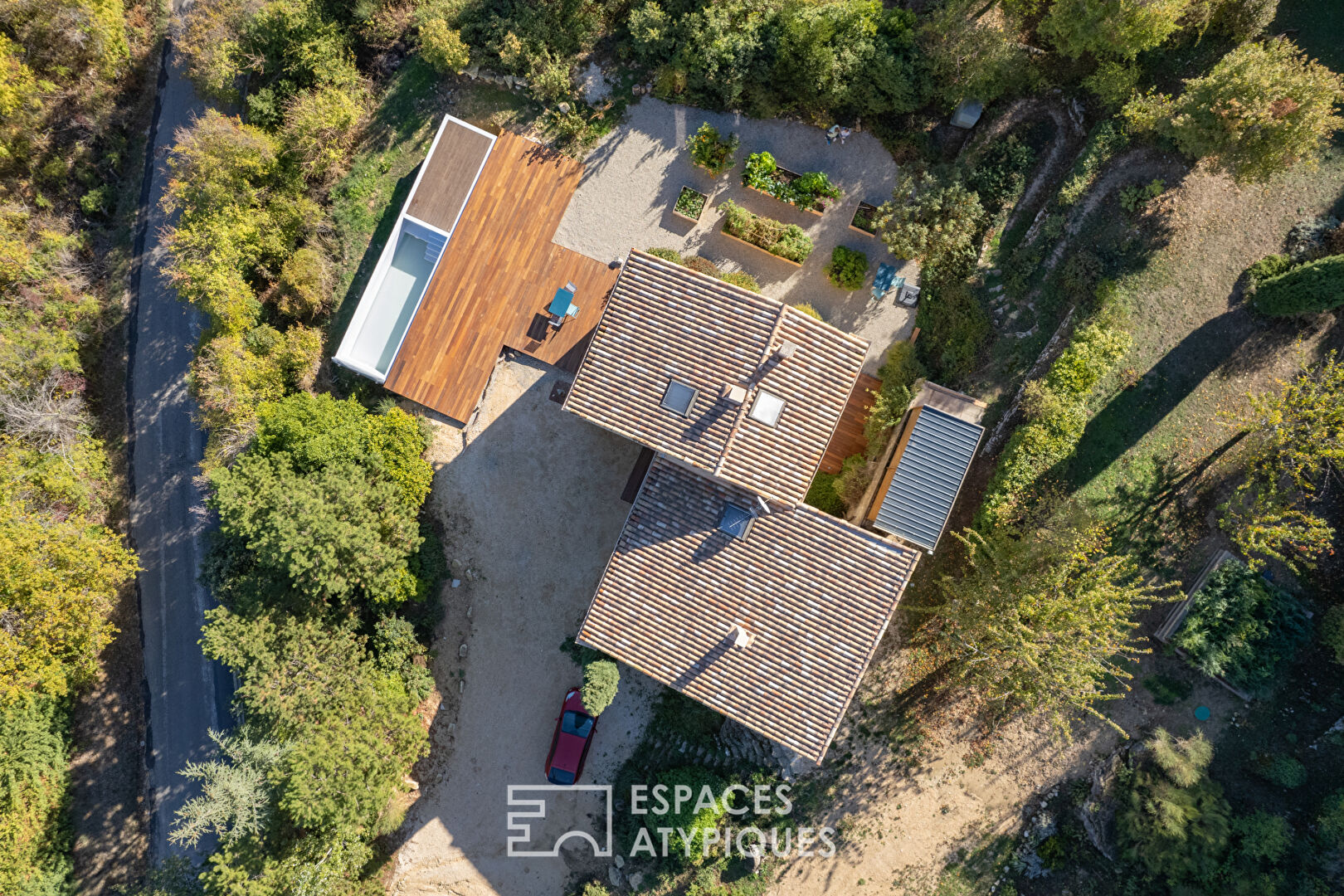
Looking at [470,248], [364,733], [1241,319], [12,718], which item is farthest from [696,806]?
[12,718]

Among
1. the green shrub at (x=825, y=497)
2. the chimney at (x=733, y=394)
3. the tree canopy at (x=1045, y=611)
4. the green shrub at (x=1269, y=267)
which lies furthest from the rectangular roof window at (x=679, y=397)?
the green shrub at (x=1269, y=267)

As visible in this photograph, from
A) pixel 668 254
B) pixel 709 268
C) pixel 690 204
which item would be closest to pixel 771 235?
pixel 709 268

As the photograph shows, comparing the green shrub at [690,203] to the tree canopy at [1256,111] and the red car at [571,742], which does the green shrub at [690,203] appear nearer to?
the tree canopy at [1256,111]

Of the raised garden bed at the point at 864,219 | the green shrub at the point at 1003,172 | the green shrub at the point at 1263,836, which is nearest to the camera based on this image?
the green shrub at the point at 1263,836

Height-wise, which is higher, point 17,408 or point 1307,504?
point 1307,504

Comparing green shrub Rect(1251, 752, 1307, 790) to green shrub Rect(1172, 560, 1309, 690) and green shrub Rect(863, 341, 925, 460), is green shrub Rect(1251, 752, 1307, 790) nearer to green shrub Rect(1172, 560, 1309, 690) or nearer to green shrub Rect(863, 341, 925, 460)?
green shrub Rect(1172, 560, 1309, 690)

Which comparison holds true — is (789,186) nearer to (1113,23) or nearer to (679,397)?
(679,397)

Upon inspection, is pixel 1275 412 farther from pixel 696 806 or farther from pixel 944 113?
pixel 696 806
